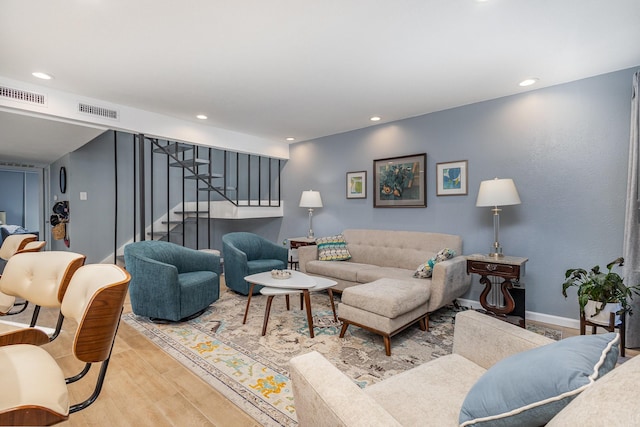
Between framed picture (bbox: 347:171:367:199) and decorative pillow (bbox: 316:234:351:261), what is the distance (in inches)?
31.9

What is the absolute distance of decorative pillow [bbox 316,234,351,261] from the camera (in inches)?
165

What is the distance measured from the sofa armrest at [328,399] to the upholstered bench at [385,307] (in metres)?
1.46

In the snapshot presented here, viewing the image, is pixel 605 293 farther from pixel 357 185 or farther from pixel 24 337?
pixel 24 337

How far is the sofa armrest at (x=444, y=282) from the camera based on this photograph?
284 cm

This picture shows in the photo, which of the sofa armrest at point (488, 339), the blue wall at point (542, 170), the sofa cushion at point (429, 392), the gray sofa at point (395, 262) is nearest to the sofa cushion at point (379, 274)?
the gray sofa at point (395, 262)

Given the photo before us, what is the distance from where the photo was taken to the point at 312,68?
273 centimetres

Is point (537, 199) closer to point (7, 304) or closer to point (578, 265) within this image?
point (578, 265)

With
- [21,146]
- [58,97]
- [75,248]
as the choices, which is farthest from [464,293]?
[21,146]

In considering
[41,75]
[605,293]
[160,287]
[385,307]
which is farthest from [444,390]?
[41,75]

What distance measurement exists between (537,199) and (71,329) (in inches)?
184

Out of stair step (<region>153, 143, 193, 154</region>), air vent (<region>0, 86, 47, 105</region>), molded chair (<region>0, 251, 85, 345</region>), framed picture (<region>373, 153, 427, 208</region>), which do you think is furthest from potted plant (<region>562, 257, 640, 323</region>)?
air vent (<region>0, 86, 47, 105</region>)

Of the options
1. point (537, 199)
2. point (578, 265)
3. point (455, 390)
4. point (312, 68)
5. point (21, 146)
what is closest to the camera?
point (455, 390)

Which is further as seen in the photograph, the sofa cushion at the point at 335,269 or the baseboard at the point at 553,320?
the sofa cushion at the point at 335,269

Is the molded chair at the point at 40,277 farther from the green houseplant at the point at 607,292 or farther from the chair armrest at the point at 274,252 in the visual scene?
the green houseplant at the point at 607,292
